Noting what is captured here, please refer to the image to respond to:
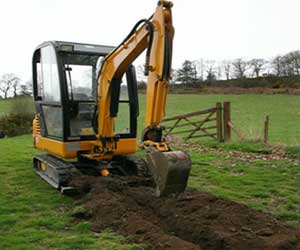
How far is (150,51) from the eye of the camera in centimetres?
626

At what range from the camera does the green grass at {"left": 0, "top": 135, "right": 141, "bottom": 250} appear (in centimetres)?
488

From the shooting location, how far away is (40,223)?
583 cm

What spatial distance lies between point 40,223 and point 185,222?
6.73 ft

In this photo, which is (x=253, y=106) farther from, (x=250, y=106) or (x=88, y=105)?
(x=88, y=105)

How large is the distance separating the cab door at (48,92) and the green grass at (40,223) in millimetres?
1176

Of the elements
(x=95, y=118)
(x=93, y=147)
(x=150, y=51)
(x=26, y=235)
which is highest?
(x=150, y=51)

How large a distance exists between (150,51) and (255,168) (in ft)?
15.5

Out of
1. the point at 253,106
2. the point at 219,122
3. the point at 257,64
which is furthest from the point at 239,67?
the point at 219,122

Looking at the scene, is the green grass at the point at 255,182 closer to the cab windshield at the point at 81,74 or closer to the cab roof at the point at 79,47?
the cab windshield at the point at 81,74

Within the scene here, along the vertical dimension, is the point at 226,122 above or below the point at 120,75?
below

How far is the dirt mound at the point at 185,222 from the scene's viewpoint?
4.57 metres

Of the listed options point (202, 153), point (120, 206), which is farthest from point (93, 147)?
point (202, 153)

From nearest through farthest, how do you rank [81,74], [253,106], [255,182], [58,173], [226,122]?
[58,173] < [255,182] < [81,74] < [226,122] < [253,106]

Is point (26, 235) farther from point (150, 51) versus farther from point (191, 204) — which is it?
point (150, 51)
